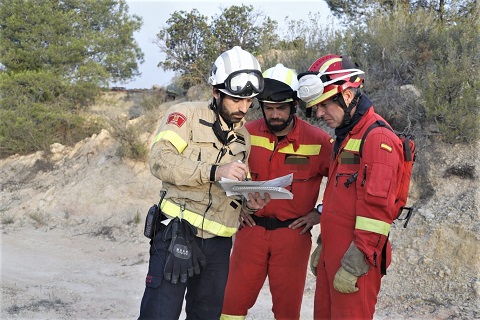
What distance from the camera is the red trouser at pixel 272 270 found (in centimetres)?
403

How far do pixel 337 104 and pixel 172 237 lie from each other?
1.43 m

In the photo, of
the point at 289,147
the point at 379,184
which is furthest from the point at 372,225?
the point at 289,147

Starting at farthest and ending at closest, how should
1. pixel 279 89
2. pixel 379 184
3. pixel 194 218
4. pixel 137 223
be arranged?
pixel 137 223
pixel 279 89
pixel 194 218
pixel 379 184

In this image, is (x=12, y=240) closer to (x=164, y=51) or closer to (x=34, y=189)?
(x=34, y=189)

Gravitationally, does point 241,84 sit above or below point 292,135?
above

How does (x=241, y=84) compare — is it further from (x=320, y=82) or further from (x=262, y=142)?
(x=262, y=142)

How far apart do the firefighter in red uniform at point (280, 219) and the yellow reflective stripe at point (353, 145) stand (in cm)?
65

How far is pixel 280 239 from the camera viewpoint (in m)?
4.04

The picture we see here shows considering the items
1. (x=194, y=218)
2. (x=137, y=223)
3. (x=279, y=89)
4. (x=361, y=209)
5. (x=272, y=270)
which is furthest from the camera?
(x=137, y=223)

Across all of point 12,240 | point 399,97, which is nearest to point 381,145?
point 399,97

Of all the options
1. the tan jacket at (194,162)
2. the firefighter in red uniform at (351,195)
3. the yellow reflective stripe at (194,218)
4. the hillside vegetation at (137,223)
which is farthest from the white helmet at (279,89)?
the hillside vegetation at (137,223)

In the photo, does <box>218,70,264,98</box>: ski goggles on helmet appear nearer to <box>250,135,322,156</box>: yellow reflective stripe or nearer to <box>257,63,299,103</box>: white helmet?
<box>257,63,299,103</box>: white helmet

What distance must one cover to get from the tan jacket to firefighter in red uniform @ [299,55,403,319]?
0.69 m

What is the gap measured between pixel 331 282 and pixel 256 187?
896 mm
